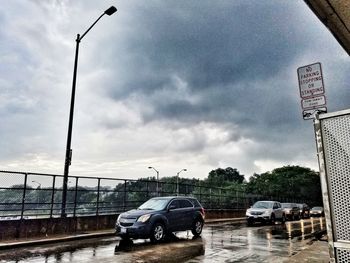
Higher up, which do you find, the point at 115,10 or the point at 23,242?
the point at 115,10

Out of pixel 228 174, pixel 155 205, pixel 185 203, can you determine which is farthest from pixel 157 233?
pixel 228 174

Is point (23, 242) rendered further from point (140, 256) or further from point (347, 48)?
point (347, 48)

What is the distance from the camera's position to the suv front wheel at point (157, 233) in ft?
42.7

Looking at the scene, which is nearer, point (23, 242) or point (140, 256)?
point (140, 256)

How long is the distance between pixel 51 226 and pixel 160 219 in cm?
497

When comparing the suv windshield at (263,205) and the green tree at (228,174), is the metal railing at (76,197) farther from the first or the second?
the green tree at (228,174)

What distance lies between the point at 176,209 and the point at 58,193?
5.75 meters

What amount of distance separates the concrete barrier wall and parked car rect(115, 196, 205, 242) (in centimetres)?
325

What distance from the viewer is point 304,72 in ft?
13.9

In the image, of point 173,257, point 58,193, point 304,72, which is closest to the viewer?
point 304,72

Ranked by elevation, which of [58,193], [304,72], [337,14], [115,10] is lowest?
[58,193]

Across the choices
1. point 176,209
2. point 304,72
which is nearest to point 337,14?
point 304,72

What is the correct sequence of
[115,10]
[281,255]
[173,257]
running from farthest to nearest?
[115,10]
[281,255]
[173,257]

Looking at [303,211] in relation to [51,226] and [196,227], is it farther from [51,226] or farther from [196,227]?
[51,226]
